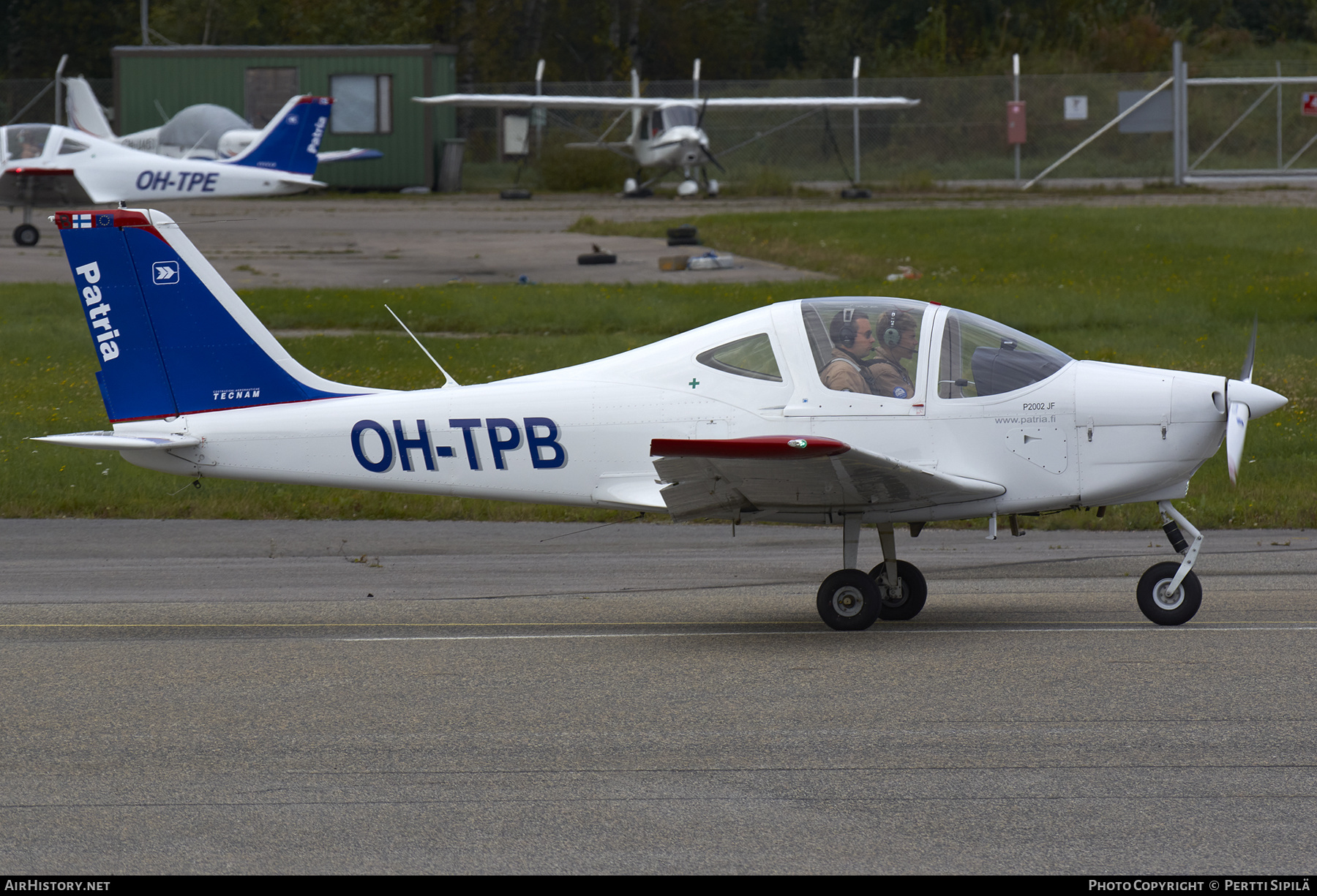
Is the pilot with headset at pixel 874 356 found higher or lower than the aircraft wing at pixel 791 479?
higher

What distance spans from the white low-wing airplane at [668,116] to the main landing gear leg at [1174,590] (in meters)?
34.8

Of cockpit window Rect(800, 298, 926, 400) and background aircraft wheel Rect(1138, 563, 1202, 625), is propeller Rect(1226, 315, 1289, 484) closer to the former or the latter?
background aircraft wheel Rect(1138, 563, 1202, 625)

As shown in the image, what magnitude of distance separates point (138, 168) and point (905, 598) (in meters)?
30.4

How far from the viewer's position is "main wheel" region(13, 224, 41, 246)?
103ft

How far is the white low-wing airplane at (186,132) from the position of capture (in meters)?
41.4

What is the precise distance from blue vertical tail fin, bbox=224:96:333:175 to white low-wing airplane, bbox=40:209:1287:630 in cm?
2653

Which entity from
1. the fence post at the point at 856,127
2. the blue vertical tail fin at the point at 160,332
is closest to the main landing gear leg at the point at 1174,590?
the blue vertical tail fin at the point at 160,332

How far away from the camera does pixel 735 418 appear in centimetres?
847

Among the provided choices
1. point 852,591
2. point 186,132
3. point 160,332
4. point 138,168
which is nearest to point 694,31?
point 186,132

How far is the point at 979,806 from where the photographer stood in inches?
220

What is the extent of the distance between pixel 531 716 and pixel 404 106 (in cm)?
4144

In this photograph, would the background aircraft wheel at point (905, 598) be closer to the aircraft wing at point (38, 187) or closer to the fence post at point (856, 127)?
the aircraft wing at point (38, 187)

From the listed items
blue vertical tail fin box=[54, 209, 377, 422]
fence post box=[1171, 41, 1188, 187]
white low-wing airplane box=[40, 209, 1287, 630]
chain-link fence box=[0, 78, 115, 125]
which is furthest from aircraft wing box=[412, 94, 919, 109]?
white low-wing airplane box=[40, 209, 1287, 630]

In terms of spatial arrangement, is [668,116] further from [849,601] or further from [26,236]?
[849,601]
